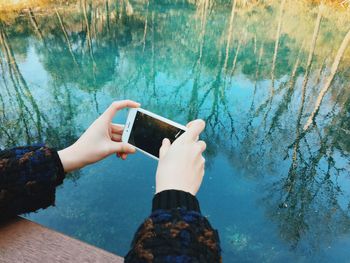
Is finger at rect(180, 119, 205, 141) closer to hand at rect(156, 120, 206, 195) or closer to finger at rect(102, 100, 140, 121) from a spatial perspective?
hand at rect(156, 120, 206, 195)

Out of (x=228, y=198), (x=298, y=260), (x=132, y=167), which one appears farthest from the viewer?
(x=132, y=167)

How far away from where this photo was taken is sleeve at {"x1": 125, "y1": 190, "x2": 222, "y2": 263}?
76 centimetres

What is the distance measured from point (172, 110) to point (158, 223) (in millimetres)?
4367

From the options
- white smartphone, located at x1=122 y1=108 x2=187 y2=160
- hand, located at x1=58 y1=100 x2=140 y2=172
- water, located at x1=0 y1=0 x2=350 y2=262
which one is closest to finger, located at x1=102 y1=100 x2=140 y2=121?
hand, located at x1=58 y1=100 x2=140 y2=172

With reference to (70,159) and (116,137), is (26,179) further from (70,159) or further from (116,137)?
(116,137)

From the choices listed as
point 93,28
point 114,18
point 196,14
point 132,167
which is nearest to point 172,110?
point 132,167

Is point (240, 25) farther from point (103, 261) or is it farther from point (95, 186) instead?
point (103, 261)

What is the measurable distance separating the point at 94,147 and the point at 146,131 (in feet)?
1.15

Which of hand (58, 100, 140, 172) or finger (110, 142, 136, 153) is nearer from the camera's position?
hand (58, 100, 140, 172)

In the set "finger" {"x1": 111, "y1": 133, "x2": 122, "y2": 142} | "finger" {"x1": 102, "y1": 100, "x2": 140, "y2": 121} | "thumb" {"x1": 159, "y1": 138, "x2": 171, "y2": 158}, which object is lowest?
"finger" {"x1": 111, "y1": 133, "x2": 122, "y2": 142}

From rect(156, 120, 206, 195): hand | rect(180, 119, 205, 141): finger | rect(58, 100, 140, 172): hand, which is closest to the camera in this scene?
rect(156, 120, 206, 195): hand

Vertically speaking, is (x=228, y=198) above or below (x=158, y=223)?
below

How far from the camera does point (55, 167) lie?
112 centimetres

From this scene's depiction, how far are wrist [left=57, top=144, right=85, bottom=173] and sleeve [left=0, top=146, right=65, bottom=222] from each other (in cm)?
7
